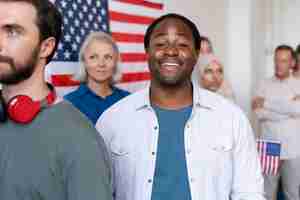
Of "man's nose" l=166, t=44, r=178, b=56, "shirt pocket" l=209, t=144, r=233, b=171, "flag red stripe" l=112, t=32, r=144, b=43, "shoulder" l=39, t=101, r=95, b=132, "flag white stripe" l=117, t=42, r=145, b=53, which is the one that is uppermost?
"flag red stripe" l=112, t=32, r=144, b=43

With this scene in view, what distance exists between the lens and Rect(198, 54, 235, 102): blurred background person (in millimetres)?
3275

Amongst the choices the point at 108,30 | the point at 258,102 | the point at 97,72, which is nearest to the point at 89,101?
the point at 97,72

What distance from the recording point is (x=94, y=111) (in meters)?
2.62

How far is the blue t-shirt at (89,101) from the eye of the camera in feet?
8.50

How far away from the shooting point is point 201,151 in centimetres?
157

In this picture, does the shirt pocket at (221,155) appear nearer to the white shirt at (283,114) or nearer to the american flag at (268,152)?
the american flag at (268,152)

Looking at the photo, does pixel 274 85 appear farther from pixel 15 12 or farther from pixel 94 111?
pixel 15 12

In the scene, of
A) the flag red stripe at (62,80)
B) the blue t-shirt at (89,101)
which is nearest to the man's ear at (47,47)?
the blue t-shirt at (89,101)

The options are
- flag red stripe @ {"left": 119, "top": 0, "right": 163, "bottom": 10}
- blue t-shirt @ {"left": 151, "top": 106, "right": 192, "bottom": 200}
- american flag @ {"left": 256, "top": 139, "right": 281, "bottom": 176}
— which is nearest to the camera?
blue t-shirt @ {"left": 151, "top": 106, "right": 192, "bottom": 200}

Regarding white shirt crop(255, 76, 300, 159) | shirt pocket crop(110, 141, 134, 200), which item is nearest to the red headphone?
shirt pocket crop(110, 141, 134, 200)

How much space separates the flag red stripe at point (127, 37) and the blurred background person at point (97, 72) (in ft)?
2.36

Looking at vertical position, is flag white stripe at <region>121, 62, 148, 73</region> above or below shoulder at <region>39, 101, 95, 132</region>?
above

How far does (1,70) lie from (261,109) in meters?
3.06

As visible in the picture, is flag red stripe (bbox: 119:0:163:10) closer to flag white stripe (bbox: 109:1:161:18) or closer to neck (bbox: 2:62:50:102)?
flag white stripe (bbox: 109:1:161:18)
